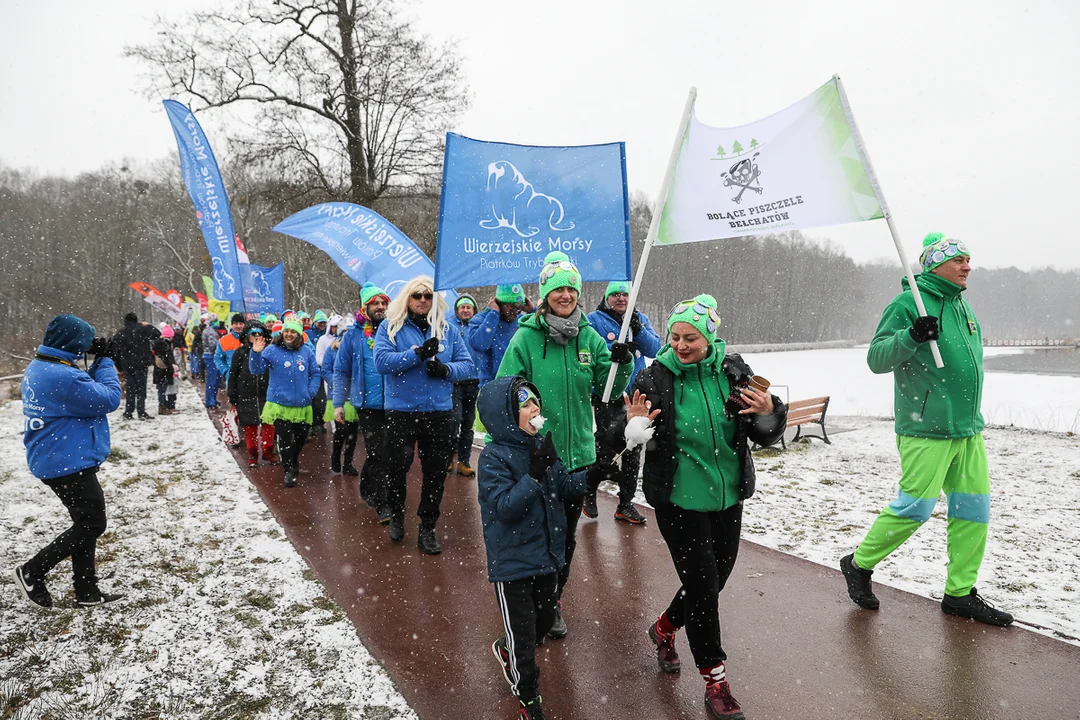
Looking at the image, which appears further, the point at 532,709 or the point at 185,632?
the point at 185,632

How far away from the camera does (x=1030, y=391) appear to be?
2181cm

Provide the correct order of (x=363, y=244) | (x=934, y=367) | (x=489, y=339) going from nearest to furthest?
(x=934, y=367)
(x=489, y=339)
(x=363, y=244)

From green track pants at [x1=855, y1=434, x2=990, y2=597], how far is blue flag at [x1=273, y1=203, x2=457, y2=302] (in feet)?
16.1

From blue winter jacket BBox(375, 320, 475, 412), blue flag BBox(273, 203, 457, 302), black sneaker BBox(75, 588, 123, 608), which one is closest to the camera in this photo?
black sneaker BBox(75, 588, 123, 608)

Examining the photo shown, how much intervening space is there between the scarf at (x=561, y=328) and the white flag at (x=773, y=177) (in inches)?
38.3

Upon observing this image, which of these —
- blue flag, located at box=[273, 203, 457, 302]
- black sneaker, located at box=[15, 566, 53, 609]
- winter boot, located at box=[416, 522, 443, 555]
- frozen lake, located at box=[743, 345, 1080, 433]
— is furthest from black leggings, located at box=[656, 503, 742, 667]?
frozen lake, located at box=[743, 345, 1080, 433]

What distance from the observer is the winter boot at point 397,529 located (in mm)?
5039

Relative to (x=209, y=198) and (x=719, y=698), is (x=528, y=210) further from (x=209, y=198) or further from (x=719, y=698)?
(x=209, y=198)

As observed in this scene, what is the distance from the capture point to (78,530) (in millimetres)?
3895

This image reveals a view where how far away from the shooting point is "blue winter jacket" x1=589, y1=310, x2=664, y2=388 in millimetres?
4672

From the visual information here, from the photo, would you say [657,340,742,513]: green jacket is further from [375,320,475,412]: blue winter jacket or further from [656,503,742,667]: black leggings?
[375,320,475,412]: blue winter jacket

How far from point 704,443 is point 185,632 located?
322cm

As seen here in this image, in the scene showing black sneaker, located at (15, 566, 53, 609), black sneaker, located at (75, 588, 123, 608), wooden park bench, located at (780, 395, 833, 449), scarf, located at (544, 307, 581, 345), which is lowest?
black sneaker, located at (75, 588, 123, 608)

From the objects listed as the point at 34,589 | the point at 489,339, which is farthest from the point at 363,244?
the point at 34,589
